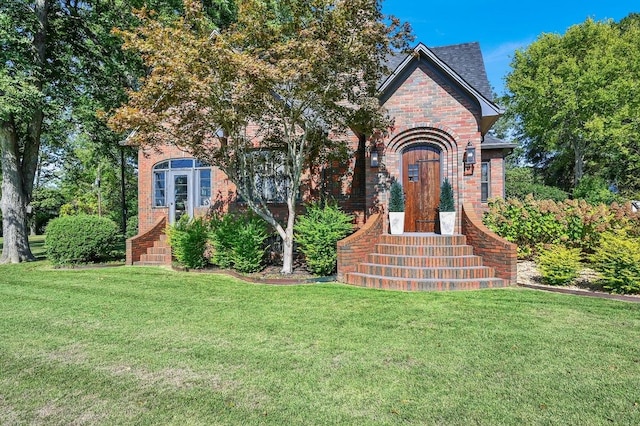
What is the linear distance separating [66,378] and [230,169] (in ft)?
21.4

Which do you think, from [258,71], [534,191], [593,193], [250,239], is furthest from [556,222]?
[593,193]

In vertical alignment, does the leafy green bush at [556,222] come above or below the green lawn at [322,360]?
above

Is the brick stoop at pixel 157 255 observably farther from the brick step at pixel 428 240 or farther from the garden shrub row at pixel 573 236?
the garden shrub row at pixel 573 236

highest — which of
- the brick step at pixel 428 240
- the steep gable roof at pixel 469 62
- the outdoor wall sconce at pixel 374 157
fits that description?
the steep gable roof at pixel 469 62

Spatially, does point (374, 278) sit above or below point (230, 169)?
below

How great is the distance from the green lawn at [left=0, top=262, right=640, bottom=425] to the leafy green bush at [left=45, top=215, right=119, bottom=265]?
514cm

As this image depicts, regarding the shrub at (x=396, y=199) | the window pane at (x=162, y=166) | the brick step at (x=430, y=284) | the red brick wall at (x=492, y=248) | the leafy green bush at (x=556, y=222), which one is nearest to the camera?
the brick step at (x=430, y=284)

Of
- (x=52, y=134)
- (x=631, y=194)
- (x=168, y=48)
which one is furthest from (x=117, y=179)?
(x=631, y=194)

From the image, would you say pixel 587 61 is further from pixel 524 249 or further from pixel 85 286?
pixel 85 286

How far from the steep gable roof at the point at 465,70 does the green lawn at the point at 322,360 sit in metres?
5.02

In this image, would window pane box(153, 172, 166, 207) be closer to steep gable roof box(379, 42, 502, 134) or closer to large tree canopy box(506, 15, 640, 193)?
steep gable roof box(379, 42, 502, 134)

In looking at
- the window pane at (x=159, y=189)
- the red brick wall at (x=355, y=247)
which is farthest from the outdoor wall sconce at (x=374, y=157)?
the window pane at (x=159, y=189)

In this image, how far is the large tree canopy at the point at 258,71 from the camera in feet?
23.6

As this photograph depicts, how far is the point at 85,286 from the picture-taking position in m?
7.86
